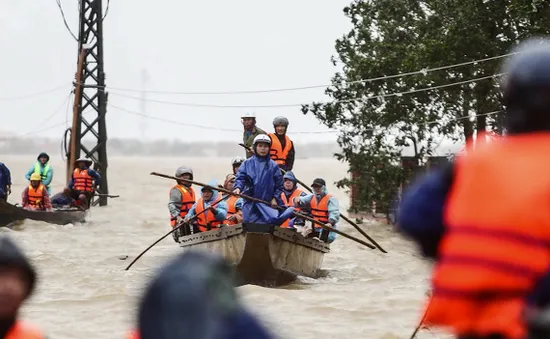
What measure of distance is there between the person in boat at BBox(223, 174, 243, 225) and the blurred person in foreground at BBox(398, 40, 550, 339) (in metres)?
15.0

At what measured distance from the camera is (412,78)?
2555 centimetres

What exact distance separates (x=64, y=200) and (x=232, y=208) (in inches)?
509

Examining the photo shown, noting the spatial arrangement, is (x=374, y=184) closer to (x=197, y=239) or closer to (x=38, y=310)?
(x=197, y=239)

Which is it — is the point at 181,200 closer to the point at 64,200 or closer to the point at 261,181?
the point at 261,181

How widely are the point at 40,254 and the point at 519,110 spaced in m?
19.3

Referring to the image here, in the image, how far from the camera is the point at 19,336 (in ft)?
13.9

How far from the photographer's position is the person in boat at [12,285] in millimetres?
4160

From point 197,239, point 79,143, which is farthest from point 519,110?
point 79,143

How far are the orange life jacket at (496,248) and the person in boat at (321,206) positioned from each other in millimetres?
14884

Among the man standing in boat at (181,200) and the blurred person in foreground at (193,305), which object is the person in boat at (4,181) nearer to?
the man standing in boat at (181,200)

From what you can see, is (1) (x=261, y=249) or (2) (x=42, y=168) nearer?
(1) (x=261, y=249)

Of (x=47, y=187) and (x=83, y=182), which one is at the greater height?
(x=83, y=182)

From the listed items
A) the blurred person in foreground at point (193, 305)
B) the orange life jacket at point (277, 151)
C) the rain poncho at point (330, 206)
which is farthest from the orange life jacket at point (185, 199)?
the blurred person in foreground at point (193, 305)

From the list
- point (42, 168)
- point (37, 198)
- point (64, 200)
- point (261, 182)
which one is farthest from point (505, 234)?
point (64, 200)
